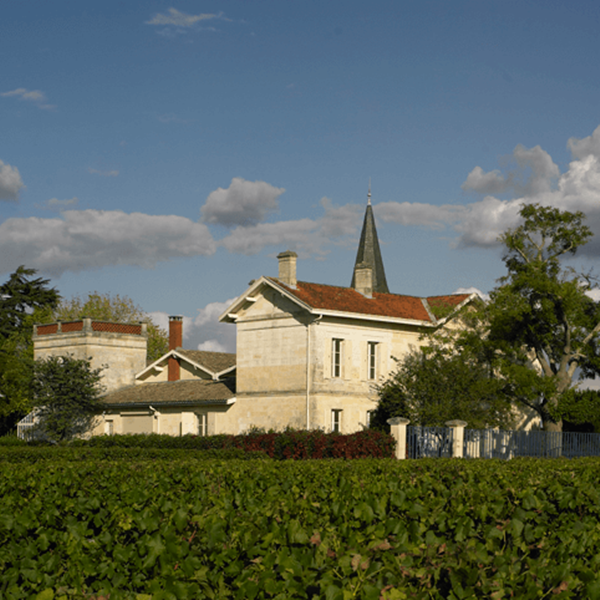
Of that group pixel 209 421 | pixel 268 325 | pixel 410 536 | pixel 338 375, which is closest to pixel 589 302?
pixel 338 375

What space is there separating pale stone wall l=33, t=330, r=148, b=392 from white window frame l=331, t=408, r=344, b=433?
1451cm

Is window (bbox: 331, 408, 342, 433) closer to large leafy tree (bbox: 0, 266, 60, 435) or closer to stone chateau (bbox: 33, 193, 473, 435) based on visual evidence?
stone chateau (bbox: 33, 193, 473, 435)

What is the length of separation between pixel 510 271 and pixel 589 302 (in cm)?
333

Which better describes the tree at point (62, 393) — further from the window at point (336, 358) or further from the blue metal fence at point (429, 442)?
the blue metal fence at point (429, 442)

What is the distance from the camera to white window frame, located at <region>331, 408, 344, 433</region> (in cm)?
3403

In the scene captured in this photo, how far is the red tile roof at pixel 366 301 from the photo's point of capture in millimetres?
34438

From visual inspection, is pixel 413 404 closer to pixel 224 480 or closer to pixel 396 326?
pixel 396 326

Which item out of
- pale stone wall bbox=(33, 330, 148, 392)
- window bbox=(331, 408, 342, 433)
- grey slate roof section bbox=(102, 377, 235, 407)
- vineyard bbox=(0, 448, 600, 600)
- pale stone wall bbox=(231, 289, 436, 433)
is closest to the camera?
vineyard bbox=(0, 448, 600, 600)

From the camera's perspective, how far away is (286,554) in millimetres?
4438

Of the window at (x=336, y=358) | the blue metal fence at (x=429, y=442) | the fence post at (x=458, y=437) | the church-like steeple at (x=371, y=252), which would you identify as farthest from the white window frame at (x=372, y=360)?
the church-like steeple at (x=371, y=252)

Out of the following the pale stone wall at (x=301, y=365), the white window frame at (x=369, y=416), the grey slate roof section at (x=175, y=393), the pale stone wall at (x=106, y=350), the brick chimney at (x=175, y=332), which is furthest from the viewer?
the brick chimney at (x=175, y=332)

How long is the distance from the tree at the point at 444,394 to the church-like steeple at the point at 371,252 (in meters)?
27.5

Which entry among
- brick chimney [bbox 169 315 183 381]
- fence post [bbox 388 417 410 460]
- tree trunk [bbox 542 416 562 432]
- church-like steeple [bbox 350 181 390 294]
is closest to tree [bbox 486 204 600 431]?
tree trunk [bbox 542 416 562 432]

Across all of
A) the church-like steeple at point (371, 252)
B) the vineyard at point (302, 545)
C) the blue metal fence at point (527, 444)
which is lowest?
A: the blue metal fence at point (527, 444)
